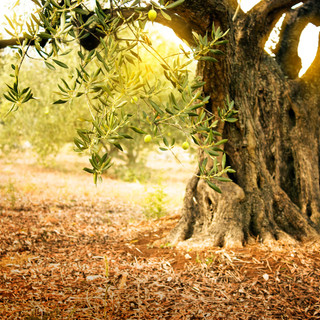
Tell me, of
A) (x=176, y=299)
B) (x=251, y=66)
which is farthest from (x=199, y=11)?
(x=176, y=299)

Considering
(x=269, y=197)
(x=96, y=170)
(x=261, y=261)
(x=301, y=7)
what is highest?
(x=301, y=7)

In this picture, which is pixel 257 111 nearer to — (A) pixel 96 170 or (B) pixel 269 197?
(B) pixel 269 197

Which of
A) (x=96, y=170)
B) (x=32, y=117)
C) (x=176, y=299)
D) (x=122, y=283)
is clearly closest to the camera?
(x=96, y=170)

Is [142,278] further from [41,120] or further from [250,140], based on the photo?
[41,120]

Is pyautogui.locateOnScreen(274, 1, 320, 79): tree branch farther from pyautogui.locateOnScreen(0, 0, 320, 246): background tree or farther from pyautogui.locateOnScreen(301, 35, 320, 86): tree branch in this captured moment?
pyautogui.locateOnScreen(0, 0, 320, 246): background tree

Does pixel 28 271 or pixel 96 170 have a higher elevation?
pixel 96 170

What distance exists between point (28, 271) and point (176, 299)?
6.12 ft

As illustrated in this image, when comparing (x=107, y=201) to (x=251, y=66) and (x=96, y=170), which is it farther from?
(x=96, y=170)

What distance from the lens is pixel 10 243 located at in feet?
16.6

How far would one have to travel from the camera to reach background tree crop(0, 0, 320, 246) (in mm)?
4312

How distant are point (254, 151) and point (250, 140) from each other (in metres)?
0.19

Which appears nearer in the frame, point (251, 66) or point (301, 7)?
point (251, 66)

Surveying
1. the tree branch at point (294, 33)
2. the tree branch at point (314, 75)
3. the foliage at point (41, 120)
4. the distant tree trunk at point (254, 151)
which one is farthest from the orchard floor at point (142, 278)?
the foliage at point (41, 120)

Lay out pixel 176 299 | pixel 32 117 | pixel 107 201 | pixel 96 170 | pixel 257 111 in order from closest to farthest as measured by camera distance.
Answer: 1. pixel 96 170
2. pixel 176 299
3. pixel 257 111
4. pixel 107 201
5. pixel 32 117
